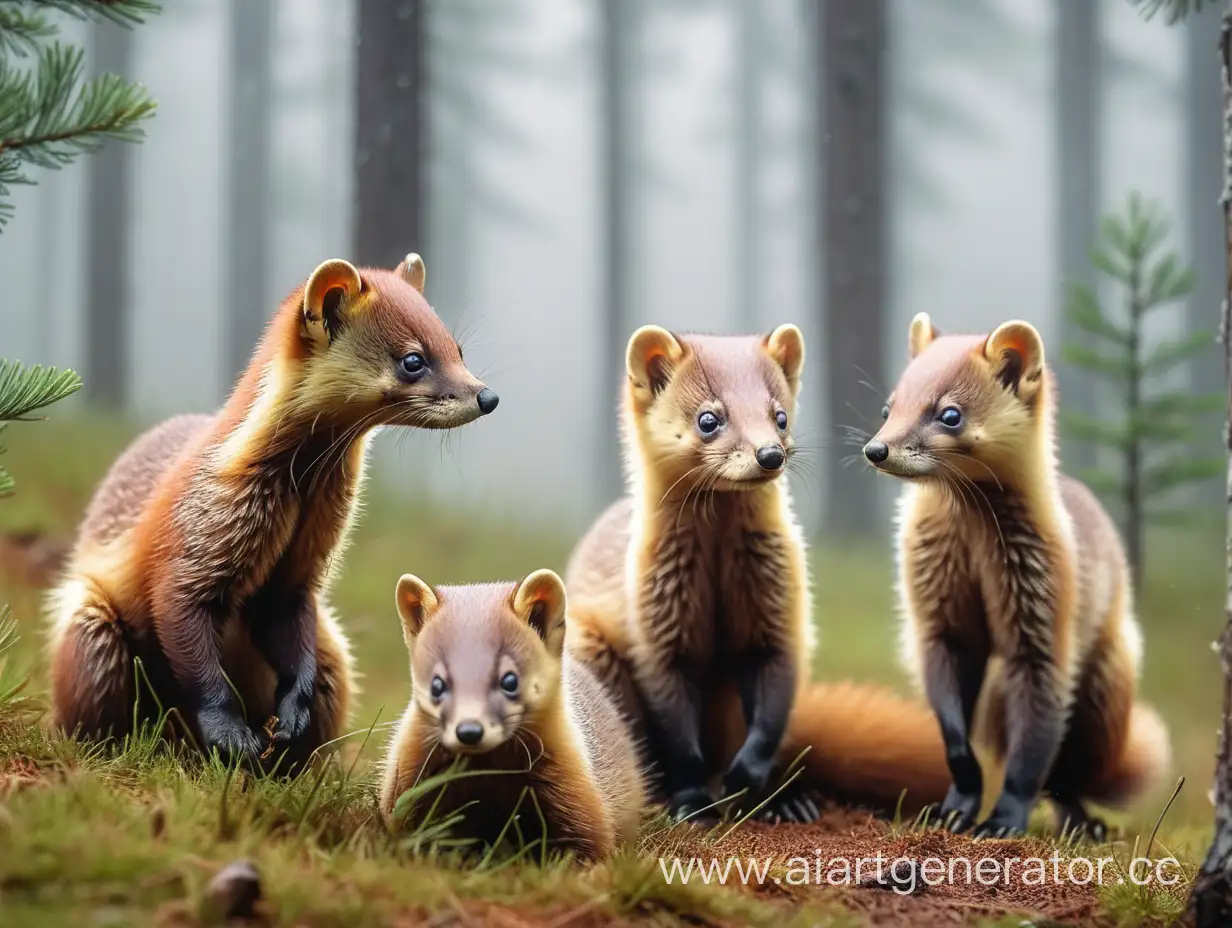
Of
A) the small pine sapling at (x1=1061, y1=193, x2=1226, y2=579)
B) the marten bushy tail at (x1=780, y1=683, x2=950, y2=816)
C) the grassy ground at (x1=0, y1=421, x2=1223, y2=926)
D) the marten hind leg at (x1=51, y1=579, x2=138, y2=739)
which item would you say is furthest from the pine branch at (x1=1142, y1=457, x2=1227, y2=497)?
the marten hind leg at (x1=51, y1=579, x2=138, y2=739)

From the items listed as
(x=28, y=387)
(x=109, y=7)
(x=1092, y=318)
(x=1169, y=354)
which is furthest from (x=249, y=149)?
(x=28, y=387)

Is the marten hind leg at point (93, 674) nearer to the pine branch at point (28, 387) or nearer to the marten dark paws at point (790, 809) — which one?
the pine branch at point (28, 387)

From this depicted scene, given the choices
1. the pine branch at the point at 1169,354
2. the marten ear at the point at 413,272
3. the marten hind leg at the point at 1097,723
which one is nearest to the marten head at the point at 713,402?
the marten ear at the point at 413,272

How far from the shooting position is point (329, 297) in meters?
3.05

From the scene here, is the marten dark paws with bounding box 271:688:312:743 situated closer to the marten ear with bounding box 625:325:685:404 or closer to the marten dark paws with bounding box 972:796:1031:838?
the marten ear with bounding box 625:325:685:404

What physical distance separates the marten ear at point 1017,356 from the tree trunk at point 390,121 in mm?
2472

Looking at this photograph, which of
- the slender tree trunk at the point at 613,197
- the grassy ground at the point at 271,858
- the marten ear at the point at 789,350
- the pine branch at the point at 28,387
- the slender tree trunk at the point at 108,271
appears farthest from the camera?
the slender tree trunk at the point at 613,197

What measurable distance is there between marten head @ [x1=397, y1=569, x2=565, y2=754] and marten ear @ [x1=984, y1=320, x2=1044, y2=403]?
4.95ft

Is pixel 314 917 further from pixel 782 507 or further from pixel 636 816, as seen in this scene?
pixel 782 507

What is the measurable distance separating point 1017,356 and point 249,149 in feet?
38.8

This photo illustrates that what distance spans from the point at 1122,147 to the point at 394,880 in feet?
46.3

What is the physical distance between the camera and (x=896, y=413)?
140 inches

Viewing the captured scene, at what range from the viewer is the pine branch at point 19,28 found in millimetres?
3443

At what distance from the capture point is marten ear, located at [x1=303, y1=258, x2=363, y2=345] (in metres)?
3.01
